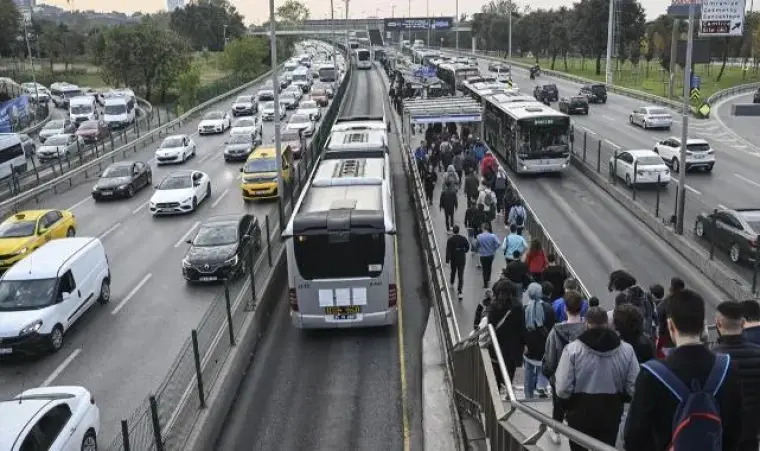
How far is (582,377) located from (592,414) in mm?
338

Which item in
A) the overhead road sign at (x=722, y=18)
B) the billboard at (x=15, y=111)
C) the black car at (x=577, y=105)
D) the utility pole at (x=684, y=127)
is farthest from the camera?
the billboard at (x=15, y=111)

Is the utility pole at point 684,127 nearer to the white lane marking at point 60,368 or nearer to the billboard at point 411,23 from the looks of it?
the white lane marking at point 60,368

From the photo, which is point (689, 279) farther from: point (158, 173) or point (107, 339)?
point (158, 173)

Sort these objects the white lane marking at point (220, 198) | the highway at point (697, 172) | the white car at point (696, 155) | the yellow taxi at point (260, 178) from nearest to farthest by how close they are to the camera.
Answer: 1. the highway at point (697, 172)
2. the yellow taxi at point (260, 178)
3. the white lane marking at point (220, 198)
4. the white car at point (696, 155)

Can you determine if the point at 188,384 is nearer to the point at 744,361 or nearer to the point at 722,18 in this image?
the point at 744,361

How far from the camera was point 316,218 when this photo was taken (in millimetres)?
15703

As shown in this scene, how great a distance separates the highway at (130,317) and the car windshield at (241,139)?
1059 centimetres

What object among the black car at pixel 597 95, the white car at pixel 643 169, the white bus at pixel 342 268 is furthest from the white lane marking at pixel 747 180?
the black car at pixel 597 95

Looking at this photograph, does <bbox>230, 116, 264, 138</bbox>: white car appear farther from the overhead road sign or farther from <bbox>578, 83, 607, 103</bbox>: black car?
<bbox>578, 83, 607, 103</bbox>: black car

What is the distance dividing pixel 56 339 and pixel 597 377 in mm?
13355

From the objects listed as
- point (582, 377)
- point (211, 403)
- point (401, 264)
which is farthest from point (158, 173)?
point (582, 377)

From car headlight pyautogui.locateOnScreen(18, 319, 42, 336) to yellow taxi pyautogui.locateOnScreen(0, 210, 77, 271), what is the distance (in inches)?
269

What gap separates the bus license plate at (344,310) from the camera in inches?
630

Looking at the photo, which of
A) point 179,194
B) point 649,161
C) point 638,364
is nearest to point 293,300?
point 638,364
